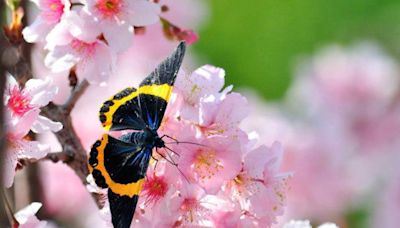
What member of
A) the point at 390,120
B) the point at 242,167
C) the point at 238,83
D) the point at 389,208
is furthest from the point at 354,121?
the point at 242,167

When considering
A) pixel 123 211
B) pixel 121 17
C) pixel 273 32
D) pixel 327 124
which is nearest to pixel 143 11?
pixel 121 17

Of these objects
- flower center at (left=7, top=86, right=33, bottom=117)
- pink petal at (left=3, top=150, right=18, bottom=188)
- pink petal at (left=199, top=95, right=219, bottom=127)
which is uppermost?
pink petal at (left=199, top=95, right=219, bottom=127)

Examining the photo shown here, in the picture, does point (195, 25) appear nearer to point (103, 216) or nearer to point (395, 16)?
point (395, 16)

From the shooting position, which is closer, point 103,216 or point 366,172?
point 103,216

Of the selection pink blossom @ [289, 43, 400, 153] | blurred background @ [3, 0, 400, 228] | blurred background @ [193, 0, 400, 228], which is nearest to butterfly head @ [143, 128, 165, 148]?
blurred background @ [3, 0, 400, 228]

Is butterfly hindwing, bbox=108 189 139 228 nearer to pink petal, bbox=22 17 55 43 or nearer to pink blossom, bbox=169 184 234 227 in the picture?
pink blossom, bbox=169 184 234 227
